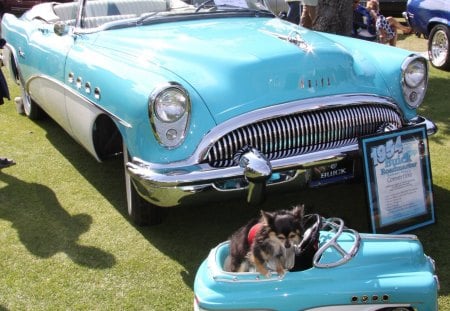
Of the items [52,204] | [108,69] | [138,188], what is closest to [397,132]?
[138,188]

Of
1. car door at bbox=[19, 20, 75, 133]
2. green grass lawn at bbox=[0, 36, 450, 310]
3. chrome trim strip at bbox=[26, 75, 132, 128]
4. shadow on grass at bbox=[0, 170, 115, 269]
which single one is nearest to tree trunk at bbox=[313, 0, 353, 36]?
green grass lawn at bbox=[0, 36, 450, 310]

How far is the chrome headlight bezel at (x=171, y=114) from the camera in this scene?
2998mm

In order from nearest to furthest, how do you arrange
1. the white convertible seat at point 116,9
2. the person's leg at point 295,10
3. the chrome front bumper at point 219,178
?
the chrome front bumper at point 219,178
the white convertible seat at point 116,9
the person's leg at point 295,10

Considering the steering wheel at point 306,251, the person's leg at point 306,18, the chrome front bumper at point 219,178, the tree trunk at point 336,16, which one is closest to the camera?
the steering wheel at point 306,251

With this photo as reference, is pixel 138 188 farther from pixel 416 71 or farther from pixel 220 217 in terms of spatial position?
pixel 416 71

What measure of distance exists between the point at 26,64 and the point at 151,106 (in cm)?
241

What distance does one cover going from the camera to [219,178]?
295 centimetres

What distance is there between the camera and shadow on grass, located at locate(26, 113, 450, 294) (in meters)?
3.33

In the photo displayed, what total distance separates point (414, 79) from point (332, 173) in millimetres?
946

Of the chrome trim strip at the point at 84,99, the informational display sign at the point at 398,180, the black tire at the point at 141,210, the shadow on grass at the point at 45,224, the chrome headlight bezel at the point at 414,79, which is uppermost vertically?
the chrome headlight bezel at the point at 414,79

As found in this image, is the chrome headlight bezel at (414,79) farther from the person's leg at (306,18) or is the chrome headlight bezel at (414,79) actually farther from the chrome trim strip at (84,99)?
the person's leg at (306,18)

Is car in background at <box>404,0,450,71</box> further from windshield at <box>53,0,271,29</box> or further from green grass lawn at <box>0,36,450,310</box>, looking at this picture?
windshield at <box>53,0,271,29</box>

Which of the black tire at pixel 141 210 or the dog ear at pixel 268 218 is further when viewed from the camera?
the black tire at pixel 141 210

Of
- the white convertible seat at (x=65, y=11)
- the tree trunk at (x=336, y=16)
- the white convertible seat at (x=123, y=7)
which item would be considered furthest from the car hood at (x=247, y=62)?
the tree trunk at (x=336, y=16)
